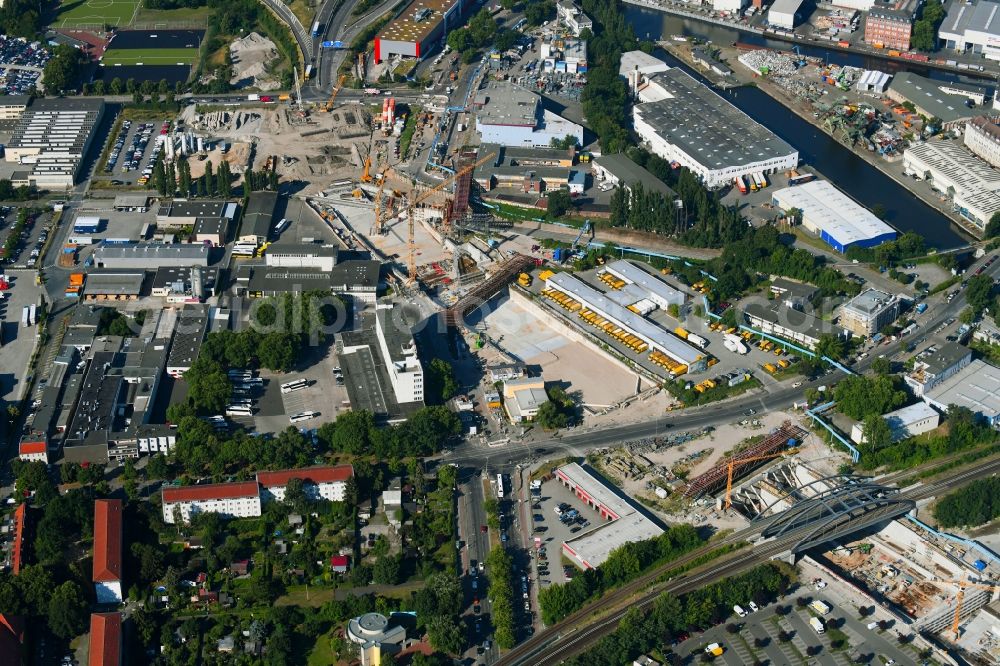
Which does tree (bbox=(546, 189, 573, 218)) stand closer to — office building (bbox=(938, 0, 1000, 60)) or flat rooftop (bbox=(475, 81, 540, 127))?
flat rooftop (bbox=(475, 81, 540, 127))

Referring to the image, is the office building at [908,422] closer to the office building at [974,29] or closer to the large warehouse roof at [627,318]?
the large warehouse roof at [627,318]

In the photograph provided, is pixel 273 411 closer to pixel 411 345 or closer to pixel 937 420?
pixel 411 345

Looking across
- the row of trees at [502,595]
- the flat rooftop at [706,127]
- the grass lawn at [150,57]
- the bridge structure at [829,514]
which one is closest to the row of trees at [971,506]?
the bridge structure at [829,514]

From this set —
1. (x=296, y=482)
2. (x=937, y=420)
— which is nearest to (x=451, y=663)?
(x=296, y=482)

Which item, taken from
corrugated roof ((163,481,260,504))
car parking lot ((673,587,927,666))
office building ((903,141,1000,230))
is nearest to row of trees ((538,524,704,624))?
car parking lot ((673,587,927,666))

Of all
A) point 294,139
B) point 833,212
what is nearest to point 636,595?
point 833,212

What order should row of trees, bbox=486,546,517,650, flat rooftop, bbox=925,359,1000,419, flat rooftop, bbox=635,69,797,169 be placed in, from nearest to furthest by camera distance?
row of trees, bbox=486,546,517,650, flat rooftop, bbox=925,359,1000,419, flat rooftop, bbox=635,69,797,169

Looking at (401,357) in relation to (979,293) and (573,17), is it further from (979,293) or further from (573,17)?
(573,17)
